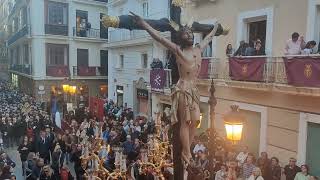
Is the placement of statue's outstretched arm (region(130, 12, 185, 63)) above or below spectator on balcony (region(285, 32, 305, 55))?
below

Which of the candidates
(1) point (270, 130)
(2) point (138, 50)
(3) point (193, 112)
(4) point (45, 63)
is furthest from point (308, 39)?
(4) point (45, 63)

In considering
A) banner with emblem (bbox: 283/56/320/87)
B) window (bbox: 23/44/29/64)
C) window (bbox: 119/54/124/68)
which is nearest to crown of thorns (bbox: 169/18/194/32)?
banner with emblem (bbox: 283/56/320/87)

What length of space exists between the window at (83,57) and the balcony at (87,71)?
0.56 meters

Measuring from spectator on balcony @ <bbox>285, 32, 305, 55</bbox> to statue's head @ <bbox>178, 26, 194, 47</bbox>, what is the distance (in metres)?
8.74

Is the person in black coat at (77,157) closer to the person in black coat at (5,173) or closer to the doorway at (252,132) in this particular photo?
the person in black coat at (5,173)

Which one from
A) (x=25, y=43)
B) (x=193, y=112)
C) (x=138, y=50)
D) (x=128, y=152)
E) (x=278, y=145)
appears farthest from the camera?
(x=25, y=43)

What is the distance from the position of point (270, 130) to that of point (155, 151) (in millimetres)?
9032

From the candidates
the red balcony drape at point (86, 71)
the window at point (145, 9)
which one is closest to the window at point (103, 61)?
the red balcony drape at point (86, 71)

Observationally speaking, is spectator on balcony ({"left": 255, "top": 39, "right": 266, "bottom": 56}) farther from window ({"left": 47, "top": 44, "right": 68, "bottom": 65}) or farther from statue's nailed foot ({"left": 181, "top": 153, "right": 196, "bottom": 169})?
window ({"left": 47, "top": 44, "right": 68, "bottom": 65})

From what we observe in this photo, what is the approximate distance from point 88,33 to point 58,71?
4596 millimetres

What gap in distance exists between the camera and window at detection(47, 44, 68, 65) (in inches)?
1330

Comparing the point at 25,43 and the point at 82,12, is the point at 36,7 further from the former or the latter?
the point at 25,43

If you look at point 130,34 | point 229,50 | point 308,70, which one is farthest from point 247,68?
point 130,34

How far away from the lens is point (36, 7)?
32.6 m
